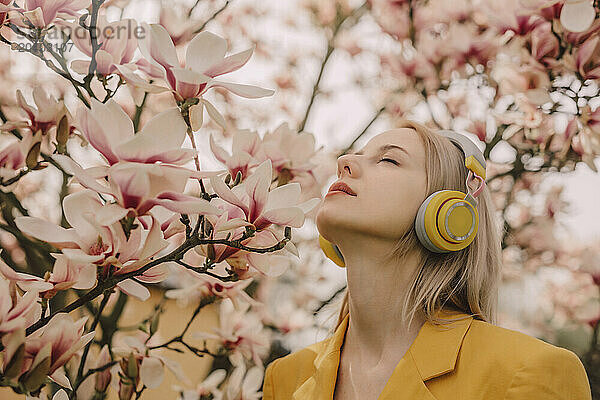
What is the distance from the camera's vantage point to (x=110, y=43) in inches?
25.9

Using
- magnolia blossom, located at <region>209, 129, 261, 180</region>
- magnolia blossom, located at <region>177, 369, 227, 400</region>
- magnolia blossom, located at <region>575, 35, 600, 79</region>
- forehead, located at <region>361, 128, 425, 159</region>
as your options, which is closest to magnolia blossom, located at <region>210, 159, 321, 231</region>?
magnolia blossom, located at <region>209, 129, 261, 180</region>

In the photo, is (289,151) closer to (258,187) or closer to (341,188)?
(341,188)

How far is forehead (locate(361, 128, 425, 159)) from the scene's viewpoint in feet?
2.92

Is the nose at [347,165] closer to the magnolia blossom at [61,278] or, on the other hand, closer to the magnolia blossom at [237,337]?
the magnolia blossom at [237,337]

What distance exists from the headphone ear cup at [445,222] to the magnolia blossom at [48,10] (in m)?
0.46

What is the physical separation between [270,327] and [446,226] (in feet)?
2.64

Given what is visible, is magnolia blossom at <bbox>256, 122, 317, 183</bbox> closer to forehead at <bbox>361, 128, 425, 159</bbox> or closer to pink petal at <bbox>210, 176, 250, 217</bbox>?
forehead at <bbox>361, 128, 425, 159</bbox>

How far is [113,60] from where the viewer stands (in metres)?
0.65

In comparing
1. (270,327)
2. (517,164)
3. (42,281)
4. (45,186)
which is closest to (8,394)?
(45,186)

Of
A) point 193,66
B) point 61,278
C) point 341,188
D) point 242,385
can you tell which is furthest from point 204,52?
point 242,385

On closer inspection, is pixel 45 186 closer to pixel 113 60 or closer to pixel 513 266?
pixel 113 60

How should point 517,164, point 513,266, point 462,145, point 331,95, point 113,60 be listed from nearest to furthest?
point 113,60
point 462,145
point 517,164
point 331,95
point 513,266

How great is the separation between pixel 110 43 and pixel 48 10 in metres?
0.07

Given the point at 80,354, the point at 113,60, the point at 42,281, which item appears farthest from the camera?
the point at 80,354
